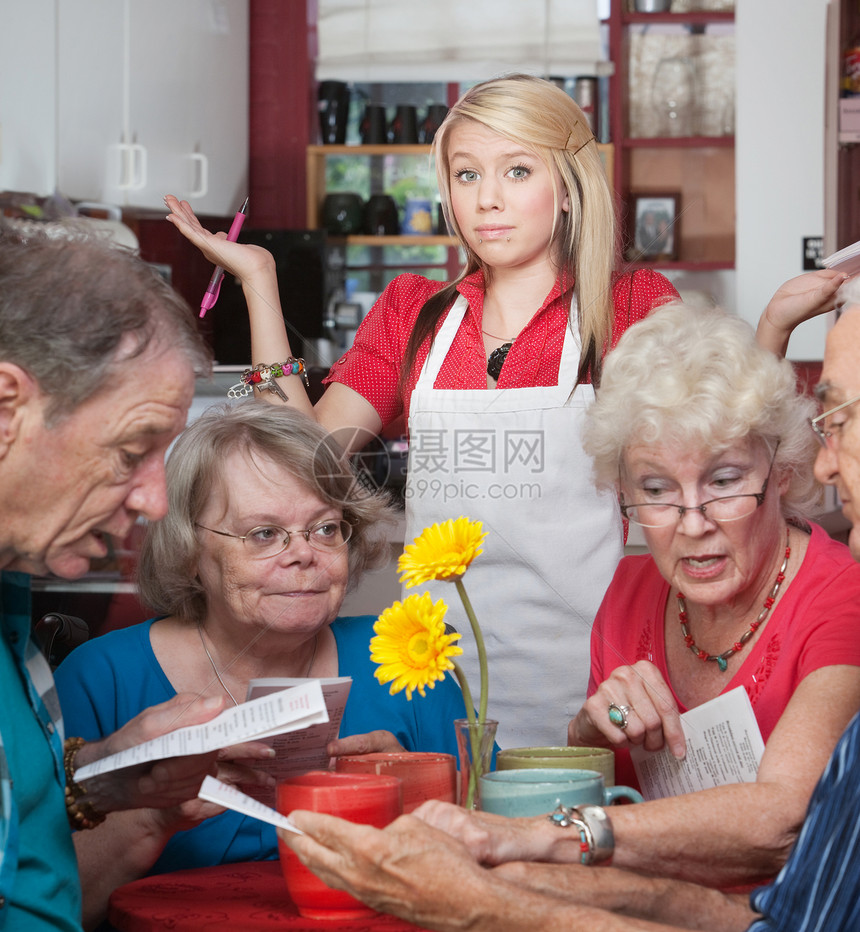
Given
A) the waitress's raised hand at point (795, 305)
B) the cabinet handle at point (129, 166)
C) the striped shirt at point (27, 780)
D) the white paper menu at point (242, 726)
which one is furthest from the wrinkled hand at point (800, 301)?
the cabinet handle at point (129, 166)

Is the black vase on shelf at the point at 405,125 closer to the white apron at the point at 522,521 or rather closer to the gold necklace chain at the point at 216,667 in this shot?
the white apron at the point at 522,521

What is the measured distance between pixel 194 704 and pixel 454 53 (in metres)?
3.60

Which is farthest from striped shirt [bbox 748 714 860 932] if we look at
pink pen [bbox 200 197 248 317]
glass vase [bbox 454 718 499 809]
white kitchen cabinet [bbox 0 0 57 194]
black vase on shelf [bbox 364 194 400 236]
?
black vase on shelf [bbox 364 194 400 236]

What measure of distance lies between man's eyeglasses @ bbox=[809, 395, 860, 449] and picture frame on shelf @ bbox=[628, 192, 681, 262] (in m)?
3.08

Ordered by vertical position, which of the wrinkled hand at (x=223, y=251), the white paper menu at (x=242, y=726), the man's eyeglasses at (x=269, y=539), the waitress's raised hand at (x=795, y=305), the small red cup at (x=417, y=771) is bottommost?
the small red cup at (x=417, y=771)

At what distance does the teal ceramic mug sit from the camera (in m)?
0.88

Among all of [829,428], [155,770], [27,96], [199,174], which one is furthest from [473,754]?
[199,174]

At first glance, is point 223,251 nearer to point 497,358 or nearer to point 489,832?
point 497,358

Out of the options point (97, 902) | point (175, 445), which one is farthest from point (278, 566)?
point (97, 902)

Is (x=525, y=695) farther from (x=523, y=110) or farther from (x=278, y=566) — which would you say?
(x=523, y=110)

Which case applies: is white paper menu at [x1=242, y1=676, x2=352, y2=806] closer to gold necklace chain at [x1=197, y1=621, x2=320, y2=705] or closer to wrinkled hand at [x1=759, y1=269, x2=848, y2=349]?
gold necklace chain at [x1=197, y1=621, x2=320, y2=705]

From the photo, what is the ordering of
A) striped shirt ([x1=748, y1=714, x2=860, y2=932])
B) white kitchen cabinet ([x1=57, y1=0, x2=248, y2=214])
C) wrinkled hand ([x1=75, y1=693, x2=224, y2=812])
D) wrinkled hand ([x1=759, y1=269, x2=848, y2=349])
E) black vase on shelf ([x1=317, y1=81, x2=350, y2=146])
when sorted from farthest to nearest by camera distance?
black vase on shelf ([x1=317, y1=81, x2=350, y2=146]), white kitchen cabinet ([x1=57, y1=0, x2=248, y2=214]), wrinkled hand ([x1=759, y1=269, x2=848, y2=349]), wrinkled hand ([x1=75, y1=693, x2=224, y2=812]), striped shirt ([x1=748, y1=714, x2=860, y2=932])

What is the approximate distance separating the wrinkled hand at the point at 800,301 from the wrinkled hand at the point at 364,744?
1.94ft

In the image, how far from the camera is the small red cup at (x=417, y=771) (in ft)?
3.19
